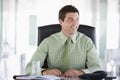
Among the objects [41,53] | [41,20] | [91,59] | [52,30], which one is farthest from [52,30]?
[41,20]

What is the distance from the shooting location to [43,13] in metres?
4.11

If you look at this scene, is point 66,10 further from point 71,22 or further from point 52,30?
point 52,30

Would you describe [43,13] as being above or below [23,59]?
above

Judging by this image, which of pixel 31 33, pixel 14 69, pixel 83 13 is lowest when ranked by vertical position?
pixel 14 69

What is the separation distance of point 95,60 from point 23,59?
70.7 inches

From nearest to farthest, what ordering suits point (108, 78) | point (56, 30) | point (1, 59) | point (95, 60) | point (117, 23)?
point (108, 78) → point (95, 60) → point (56, 30) → point (1, 59) → point (117, 23)

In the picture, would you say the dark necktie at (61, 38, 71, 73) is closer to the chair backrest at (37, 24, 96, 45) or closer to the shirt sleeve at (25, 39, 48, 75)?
the shirt sleeve at (25, 39, 48, 75)

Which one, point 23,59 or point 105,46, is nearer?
point 23,59

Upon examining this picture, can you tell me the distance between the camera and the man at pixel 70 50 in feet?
7.04

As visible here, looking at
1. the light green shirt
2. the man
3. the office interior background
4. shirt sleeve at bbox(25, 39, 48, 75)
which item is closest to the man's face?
the man

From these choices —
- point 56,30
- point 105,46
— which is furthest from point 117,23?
point 56,30

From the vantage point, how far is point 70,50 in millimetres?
2209

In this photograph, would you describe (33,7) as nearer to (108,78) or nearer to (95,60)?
(95,60)

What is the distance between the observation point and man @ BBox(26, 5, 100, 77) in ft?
7.04
